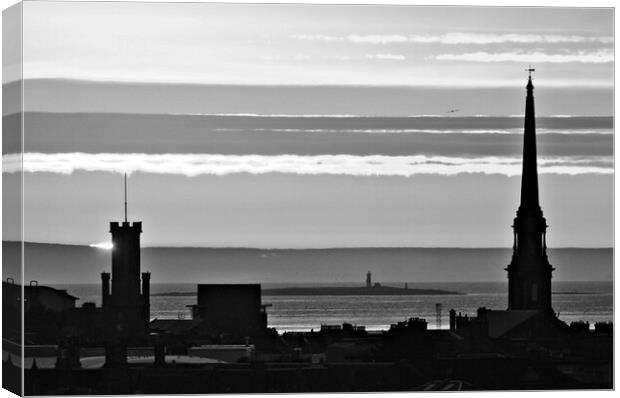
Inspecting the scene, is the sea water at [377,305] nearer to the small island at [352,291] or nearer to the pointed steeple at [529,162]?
the small island at [352,291]

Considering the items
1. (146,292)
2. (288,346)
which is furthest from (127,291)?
(288,346)

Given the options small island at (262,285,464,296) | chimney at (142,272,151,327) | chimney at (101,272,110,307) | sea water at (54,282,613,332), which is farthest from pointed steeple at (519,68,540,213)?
chimney at (101,272,110,307)

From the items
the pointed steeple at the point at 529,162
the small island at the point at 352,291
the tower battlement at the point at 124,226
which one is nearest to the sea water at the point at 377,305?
the small island at the point at 352,291

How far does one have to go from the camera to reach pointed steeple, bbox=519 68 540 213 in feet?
71.2

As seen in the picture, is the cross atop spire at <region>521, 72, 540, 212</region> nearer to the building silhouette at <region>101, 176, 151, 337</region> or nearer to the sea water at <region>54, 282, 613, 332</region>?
the sea water at <region>54, 282, 613, 332</region>

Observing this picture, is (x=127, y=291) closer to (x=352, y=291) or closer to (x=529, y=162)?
(x=352, y=291)

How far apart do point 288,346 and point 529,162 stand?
11.3ft

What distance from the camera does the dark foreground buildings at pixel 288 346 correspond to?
20969 mm

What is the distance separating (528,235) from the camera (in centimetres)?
2164

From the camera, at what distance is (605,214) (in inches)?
859

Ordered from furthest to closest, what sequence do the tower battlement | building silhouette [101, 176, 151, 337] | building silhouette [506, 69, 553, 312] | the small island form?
building silhouette [506, 69, 553, 312] < the small island < building silhouette [101, 176, 151, 337] < the tower battlement

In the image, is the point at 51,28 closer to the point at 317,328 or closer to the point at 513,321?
the point at 317,328

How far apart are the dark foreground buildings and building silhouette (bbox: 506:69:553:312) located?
1 centimetres

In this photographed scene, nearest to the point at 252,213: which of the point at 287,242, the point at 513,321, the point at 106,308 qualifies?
the point at 287,242
